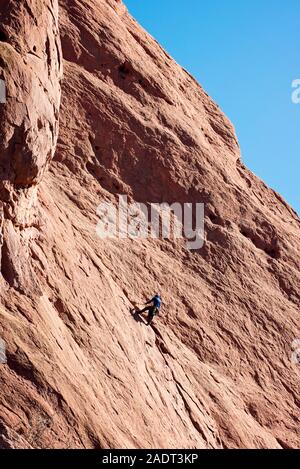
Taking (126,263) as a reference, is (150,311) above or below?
below

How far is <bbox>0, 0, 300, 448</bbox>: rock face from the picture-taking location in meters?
16.6

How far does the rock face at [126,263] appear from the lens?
655 inches

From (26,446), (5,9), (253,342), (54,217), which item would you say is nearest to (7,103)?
(5,9)

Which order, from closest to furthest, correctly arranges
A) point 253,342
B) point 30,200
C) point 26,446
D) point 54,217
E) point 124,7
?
point 26,446, point 30,200, point 54,217, point 253,342, point 124,7

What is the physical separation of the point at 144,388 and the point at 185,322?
14.8ft

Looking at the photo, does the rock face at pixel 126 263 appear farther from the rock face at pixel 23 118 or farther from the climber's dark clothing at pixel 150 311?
the climber's dark clothing at pixel 150 311

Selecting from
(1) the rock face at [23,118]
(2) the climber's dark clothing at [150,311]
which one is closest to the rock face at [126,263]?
(1) the rock face at [23,118]

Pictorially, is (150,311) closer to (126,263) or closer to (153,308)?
(153,308)

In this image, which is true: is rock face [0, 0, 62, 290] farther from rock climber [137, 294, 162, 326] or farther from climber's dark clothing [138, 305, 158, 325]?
climber's dark clothing [138, 305, 158, 325]

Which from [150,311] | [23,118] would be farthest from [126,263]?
[23,118]

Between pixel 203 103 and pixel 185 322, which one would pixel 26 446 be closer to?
pixel 185 322

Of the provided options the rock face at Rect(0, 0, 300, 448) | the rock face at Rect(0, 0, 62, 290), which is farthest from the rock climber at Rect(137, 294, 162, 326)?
the rock face at Rect(0, 0, 62, 290)

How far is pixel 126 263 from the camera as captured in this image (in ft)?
75.3

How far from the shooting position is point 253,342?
80.7ft
